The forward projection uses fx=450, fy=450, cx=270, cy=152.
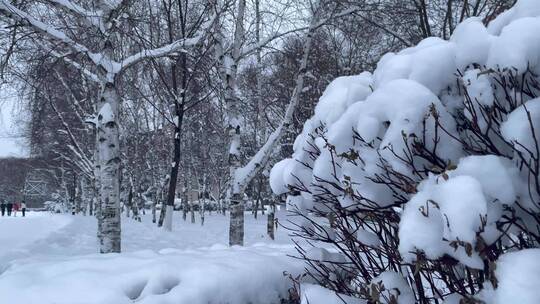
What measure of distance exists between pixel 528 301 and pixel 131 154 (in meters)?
27.3

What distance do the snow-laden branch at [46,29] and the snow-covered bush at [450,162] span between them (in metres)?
4.51

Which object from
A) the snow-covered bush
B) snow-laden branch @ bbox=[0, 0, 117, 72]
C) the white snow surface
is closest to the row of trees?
snow-laden branch @ bbox=[0, 0, 117, 72]

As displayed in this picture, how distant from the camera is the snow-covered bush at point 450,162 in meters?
1.86

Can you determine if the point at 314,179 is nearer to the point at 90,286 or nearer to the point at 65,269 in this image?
the point at 90,286

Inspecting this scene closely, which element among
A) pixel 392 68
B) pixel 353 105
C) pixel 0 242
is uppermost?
pixel 392 68

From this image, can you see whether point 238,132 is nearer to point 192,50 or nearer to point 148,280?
point 192,50

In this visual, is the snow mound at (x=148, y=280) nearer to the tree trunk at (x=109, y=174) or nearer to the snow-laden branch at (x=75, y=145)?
the tree trunk at (x=109, y=174)

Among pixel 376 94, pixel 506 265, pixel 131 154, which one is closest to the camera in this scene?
pixel 506 265

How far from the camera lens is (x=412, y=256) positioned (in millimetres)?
2012

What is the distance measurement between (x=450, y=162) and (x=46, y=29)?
5689 mm

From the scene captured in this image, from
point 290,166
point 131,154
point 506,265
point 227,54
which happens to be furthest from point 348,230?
point 131,154

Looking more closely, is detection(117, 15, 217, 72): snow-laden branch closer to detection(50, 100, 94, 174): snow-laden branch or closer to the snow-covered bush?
the snow-covered bush

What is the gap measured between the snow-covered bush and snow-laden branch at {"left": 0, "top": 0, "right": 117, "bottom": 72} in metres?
4.51

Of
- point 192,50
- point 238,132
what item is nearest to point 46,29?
point 192,50
